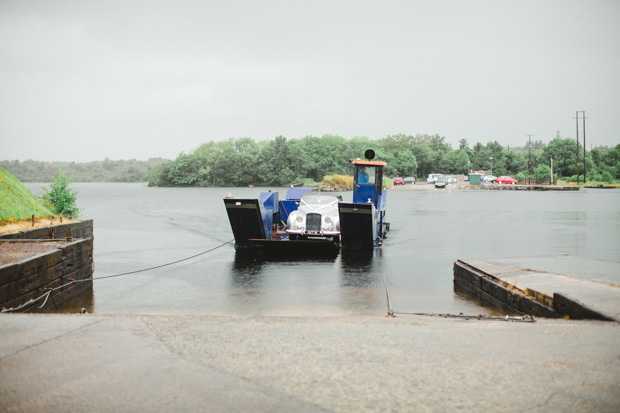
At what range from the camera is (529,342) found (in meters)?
5.79

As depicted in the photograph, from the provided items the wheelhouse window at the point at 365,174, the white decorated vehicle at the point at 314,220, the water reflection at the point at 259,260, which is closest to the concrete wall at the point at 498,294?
the water reflection at the point at 259,260

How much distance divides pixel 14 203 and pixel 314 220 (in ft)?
35.3

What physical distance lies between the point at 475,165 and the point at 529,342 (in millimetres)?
162048

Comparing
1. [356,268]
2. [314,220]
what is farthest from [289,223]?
[356,268]

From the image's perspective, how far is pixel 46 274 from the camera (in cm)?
1082

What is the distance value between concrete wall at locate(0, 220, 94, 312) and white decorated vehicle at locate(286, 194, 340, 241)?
8520 mm

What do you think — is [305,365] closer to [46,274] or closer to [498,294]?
[498,294]

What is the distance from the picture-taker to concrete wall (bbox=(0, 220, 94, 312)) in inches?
365

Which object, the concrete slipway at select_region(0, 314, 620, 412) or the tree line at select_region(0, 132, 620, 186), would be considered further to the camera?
the tree line at select_region(0, 132, 620, 186)

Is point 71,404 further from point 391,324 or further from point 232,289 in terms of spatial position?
point 232,289

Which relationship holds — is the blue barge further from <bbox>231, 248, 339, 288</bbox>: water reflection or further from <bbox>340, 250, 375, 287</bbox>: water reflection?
<bbox>340, 250, 375, 287</bbox>: water reflection

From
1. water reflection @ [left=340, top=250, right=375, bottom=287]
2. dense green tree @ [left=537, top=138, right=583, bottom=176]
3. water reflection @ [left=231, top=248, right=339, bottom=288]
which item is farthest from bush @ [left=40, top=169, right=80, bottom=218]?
dense green tree @ [left=537, top=138, right=583, bottom=176]

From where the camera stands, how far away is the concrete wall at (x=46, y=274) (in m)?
9.27

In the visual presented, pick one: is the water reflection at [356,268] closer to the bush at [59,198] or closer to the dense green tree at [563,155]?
the bush at [59,198]
